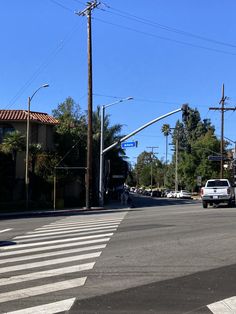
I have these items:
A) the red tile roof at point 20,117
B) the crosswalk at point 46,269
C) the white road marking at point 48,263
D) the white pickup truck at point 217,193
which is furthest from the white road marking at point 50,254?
the red tile roof at point 20,117

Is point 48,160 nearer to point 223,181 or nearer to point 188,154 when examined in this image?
point 223,181

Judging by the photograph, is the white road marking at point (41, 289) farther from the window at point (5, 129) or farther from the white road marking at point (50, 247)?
the window at point (5, 129)

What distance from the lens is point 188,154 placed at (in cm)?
9231

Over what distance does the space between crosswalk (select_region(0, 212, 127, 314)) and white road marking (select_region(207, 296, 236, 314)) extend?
197 centimetres

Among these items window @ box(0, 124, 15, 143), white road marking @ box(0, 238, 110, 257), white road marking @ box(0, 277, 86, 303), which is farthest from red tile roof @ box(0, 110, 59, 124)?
white road marking @ box(0, 277, 86, 303)

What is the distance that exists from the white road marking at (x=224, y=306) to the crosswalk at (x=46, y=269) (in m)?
1.97

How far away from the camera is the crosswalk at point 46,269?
7.46 meters

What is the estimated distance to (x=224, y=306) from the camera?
721 cm

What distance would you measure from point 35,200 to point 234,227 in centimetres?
2849

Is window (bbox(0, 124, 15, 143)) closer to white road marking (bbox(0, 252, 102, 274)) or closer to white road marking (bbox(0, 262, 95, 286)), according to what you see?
white road marking (bbox(0, 252, 102, 274))

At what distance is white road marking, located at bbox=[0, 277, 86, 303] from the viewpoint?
25.8 ft

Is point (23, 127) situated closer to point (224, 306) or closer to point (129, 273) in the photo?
point (129, 273)

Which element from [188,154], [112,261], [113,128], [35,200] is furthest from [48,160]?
[188,154]

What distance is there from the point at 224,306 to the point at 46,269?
13.5 ft
